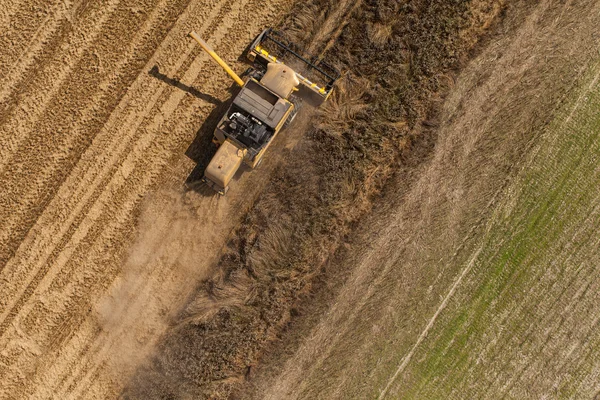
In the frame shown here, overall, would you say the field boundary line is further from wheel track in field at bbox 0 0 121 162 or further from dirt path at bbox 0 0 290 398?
wheel track in field at bbox 0 0 121 162

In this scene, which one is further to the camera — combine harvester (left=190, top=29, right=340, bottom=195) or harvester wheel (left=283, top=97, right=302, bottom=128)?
harvester wheel (left=283, top=97, right=302, bottom=128)

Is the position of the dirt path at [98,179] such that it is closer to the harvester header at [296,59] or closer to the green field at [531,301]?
the harvester header at [296,59]

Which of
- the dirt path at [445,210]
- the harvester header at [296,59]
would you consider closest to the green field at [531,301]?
the dirt path at [445,210]

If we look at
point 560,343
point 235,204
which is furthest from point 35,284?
point 560,343

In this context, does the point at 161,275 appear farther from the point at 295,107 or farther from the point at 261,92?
the point at 295,107

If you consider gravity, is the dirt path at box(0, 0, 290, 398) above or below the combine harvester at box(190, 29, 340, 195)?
below

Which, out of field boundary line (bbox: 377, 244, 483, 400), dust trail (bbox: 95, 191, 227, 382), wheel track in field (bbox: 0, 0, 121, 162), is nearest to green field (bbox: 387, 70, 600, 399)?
field boundary line (bbox: 377, 244, 483, 400)

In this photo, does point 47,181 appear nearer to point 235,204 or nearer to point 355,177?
point 235,204
